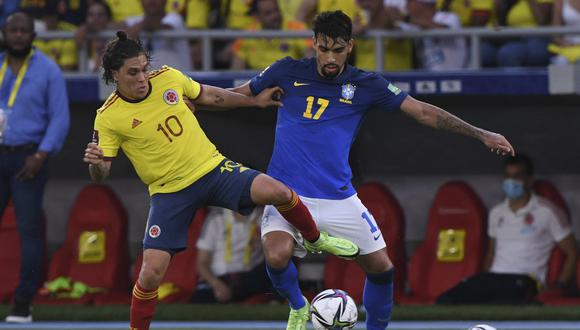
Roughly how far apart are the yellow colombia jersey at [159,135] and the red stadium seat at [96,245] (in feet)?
16.1

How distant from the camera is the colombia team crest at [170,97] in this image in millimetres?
8945

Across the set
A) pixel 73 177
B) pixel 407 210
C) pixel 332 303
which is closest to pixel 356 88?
pixel 332 303

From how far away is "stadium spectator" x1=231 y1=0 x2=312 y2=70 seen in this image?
1307 centimetres

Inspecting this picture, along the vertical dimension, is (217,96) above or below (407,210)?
above

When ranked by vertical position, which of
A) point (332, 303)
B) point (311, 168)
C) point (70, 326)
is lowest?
point (70, 326)

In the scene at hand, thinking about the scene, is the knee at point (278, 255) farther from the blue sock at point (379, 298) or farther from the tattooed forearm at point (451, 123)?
the tattooed forearm at point (451, 123)

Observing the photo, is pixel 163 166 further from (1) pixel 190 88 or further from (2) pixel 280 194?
(2) pixel 280 194

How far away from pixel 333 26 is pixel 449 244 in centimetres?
492

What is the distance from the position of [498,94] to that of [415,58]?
110 cm

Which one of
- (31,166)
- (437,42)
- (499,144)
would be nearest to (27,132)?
(31,166)

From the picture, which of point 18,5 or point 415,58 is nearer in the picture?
point 415,58

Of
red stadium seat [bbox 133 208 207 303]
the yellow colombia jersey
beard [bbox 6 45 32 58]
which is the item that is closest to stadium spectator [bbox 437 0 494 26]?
red stadium seat [bbox 133 208 207 303]

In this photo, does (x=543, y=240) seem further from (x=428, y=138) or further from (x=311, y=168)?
(x=311, y=168)

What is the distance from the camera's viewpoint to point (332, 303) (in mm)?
9125
